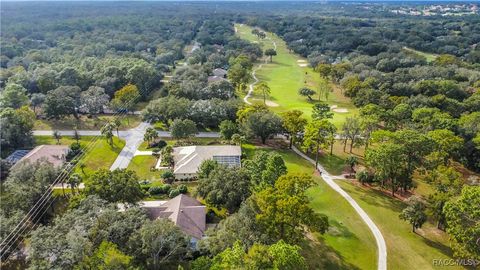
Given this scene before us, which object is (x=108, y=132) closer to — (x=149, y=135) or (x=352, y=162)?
(x=149, y=135)

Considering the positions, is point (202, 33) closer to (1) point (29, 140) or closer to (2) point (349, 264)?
(1) point (29, 140)

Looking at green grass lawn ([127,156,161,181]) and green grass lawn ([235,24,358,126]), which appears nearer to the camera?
green grass lawn ([127,156,161,181])

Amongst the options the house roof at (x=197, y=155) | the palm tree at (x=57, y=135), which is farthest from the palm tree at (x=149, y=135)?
the palm tree at (x=57, y=135)

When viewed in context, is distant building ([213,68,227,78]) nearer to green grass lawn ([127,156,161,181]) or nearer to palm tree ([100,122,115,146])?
palm tree ([100,122,115,146])

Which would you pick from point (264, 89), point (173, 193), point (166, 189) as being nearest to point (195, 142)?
point (166, 189)

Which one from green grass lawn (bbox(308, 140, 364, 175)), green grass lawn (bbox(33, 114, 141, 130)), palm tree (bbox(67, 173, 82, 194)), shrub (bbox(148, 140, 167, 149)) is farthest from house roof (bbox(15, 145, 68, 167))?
green grass lawn (bbox(308, 140, 364, 175))

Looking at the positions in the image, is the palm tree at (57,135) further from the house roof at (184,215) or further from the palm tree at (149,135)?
the house roof at (184,215)

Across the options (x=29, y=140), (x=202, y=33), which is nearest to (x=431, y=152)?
(x=29, y=140)
